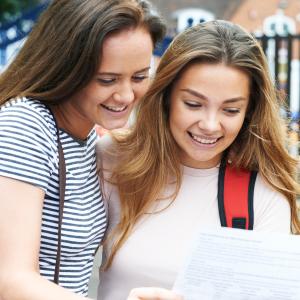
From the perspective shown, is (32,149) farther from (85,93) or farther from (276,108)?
(276,108)

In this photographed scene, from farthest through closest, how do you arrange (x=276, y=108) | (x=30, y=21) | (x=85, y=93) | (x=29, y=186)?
(x=30, y=21), (x=276, y=108), (x=85, y=93), (x=29, y=186)

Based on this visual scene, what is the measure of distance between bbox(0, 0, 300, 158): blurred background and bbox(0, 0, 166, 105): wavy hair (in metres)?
5.60

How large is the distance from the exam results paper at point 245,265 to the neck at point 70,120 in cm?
55

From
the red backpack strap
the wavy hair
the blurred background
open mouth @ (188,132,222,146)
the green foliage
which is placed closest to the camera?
the wavy hair

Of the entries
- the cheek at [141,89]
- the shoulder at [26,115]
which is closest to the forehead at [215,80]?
the cheek at [141,89]

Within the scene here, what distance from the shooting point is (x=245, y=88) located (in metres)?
2.26

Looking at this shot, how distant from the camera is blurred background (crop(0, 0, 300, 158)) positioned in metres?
7.75

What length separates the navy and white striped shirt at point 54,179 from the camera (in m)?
1.80

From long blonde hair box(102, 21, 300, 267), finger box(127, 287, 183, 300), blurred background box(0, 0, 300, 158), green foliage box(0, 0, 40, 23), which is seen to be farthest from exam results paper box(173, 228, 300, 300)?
green foliage box(0, 0, 40, 23)

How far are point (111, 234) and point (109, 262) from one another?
0.31ft

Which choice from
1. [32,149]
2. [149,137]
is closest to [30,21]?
[149,137]

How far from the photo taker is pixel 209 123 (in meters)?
2.18

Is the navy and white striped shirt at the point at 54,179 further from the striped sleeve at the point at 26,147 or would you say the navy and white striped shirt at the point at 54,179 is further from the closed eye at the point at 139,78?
the closed eye at the point at 139,78

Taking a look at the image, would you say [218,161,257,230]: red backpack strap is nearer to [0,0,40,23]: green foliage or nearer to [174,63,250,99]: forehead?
[174,63,250,99]: forehead
